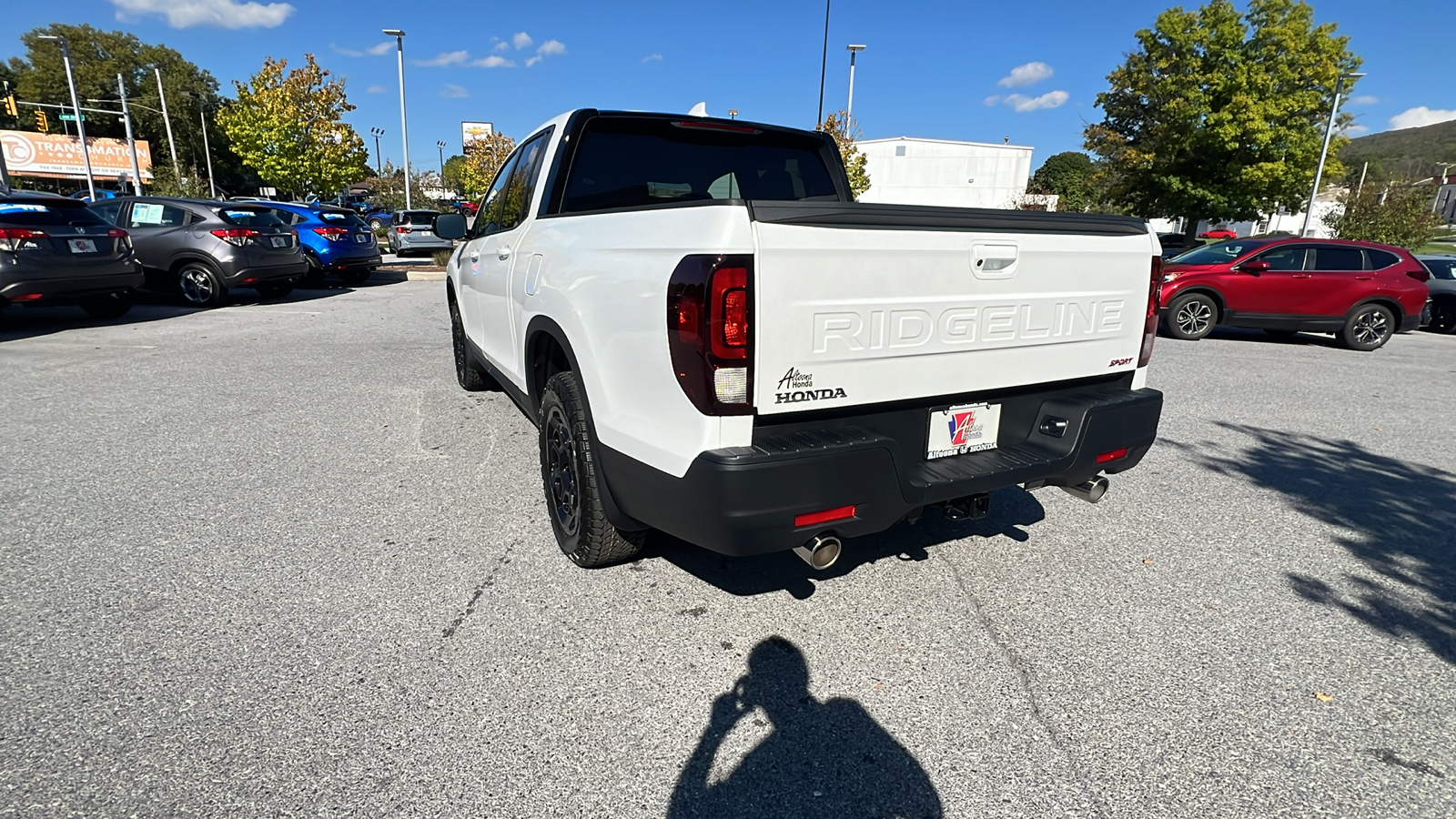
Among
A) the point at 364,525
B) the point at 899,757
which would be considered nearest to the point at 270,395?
the point at 364,525

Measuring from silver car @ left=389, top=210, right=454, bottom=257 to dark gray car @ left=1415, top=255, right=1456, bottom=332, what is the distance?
24241 millimetres

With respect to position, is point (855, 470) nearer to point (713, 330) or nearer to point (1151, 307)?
point (713, 330)

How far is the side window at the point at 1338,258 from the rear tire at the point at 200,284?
15.9 metres

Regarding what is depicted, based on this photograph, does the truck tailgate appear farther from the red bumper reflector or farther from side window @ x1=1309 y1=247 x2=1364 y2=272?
side window @ x1=1309 y1=247 x2=1364 y2=272

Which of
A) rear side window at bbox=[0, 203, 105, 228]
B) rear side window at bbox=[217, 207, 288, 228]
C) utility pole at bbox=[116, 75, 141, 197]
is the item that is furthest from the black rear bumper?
utility pole at bbox=[116, 75, 141, 197]

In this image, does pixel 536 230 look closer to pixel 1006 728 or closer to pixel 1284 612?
pixel 1006 728

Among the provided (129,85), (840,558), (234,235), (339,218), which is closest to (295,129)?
(339,218)

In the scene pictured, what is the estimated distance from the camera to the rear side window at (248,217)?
35.7 feet

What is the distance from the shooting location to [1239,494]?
4.27m

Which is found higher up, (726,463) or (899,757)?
(726,463)

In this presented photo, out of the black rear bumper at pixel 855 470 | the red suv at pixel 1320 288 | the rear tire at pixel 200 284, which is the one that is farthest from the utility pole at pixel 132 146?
the black rear bumper at pixel 855 470

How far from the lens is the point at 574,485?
3.05 metres

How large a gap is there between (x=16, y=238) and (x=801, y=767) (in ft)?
33.8

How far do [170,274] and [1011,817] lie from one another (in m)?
13.3
